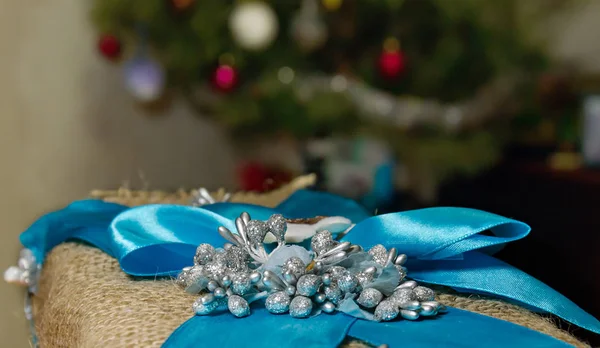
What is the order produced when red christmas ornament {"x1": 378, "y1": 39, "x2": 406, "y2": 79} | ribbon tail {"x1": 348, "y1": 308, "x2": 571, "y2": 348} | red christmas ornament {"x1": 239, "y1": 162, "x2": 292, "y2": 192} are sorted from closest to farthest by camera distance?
ribbon tail {"x1": 348, "y1": 308, "x2": 571, "y2": 348} → red christmas ornament {"x1": 378, "y1": 39, "x2": 406, "y2": 79} → red christmas ornament {"x1": 239, "y1": 162, "x2": 292, "y2": 192}

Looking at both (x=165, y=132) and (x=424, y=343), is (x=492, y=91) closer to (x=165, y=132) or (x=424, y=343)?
(x=165, y=132)

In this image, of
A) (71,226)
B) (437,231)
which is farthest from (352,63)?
(437,231)

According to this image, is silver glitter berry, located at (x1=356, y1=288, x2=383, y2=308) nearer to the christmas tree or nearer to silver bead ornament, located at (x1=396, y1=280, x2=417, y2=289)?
silver bead ornament, located at (x1=396, y1=280, x2=417, y2=289)

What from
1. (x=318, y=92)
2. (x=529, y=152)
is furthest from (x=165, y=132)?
(x=529, y=152)

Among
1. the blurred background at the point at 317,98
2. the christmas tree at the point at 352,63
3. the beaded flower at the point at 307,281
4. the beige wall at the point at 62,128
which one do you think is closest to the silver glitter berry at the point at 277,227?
the beaded flower at the point at 307,281

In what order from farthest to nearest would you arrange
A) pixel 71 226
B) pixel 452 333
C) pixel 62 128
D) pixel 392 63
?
1. pixel 62 128
2. pixel 392 63
3. pixel 71 226
4. pixel 452 333

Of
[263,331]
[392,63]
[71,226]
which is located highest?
[392,63]

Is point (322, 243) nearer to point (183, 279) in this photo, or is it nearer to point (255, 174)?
point (183, 279)

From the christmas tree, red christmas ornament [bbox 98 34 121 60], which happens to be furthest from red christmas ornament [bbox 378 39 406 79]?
red christmas ornament [bbox 98 34 121 60]
